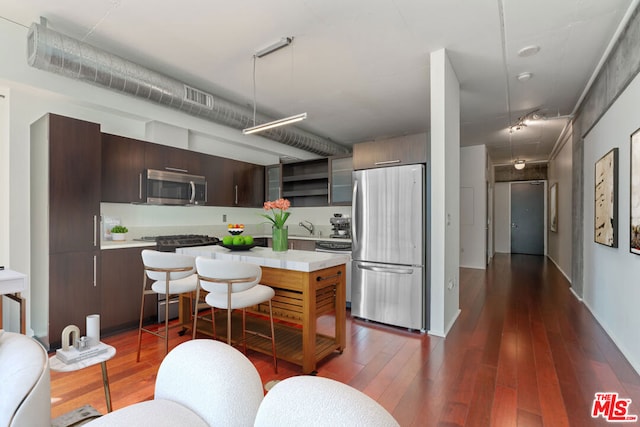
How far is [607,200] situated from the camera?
322cm

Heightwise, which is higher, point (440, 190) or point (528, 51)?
point (528, 51)

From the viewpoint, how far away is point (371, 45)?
10.2 feet

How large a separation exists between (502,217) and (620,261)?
8.12m

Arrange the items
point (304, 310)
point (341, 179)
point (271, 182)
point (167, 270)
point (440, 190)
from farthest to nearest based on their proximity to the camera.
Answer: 1. point (271, 182)
2. point (341, 179)
3. point (440, 190)
4. point (167, 270)
5. point (304, 310)

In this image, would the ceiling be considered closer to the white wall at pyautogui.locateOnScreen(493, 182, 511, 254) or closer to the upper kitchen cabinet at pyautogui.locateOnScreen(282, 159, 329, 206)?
the upper kitchen cabinet at pyautogui.locateOnScreen(282, 159, 329, 206)

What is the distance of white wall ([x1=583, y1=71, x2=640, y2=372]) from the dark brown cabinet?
489 centimetres

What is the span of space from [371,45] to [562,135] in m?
5.61

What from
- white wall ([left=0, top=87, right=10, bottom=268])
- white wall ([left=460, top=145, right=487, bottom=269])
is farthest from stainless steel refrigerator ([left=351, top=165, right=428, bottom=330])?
white wall ([left=460, top=145, right=487, bottom=269])

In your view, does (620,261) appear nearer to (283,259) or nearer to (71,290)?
(283,259)

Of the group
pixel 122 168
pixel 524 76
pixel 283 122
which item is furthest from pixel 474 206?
pixel 122 168

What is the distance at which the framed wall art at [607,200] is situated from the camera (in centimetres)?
299

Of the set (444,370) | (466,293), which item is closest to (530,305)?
(466,293)

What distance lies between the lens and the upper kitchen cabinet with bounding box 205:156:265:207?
469cm

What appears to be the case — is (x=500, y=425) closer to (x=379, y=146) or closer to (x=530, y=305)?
(x=379, y=146)
